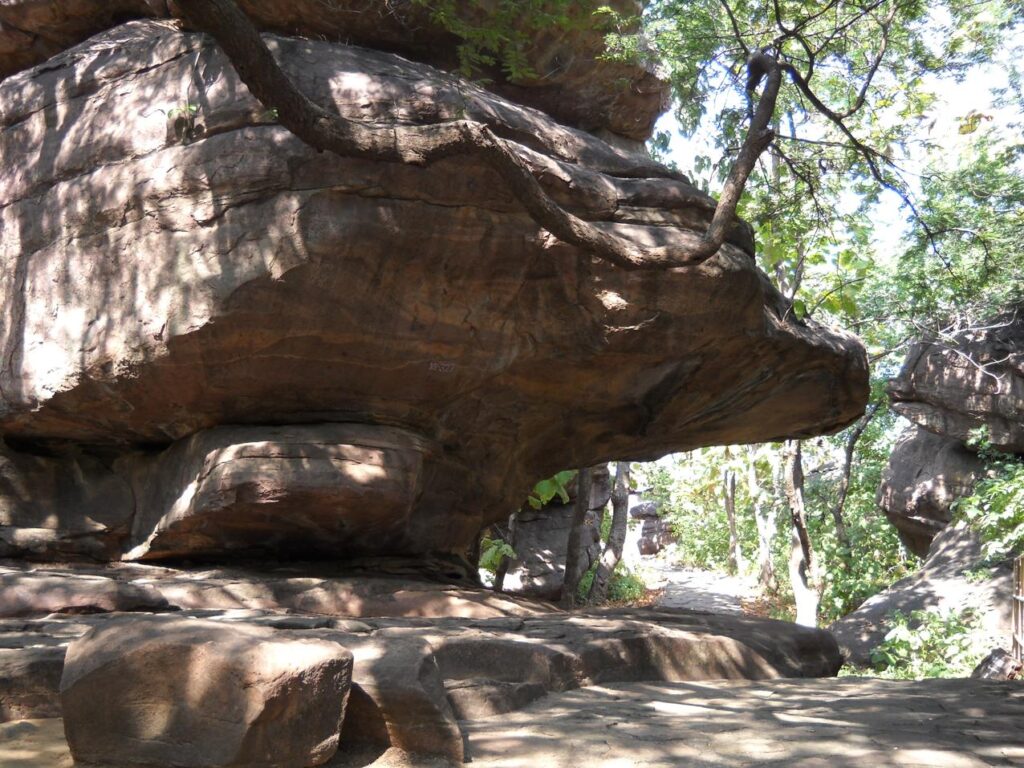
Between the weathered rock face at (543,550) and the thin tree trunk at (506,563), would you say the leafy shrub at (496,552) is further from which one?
the weathered rock face at (543,550)

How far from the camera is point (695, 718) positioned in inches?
177

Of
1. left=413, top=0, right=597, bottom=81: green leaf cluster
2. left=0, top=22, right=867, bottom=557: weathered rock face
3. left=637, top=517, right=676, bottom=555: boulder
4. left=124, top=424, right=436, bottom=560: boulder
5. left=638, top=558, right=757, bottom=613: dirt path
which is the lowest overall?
left=638, top=558, right=757, bottom=613: dirt path

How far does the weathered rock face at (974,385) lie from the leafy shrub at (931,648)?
3.72 metres

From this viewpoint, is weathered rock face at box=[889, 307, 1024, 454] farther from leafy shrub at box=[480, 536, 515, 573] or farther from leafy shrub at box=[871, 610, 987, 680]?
leafy shrub at box=[480, 536, 515, 573]

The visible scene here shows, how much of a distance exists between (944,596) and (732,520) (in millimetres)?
13639

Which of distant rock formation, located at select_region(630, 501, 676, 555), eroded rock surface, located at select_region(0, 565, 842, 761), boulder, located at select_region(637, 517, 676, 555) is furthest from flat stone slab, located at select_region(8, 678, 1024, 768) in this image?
boulder, located at select_region(637, 517, 676, 555)

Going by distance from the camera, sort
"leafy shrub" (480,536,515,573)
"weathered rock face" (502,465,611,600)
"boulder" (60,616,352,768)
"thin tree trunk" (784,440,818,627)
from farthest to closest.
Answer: "weathered rock face" (502,465,611,600), "leafy shrub" (480,536,515,573), "thin tree trunk" (784,440,818,627), "boulder" (60,616,352,768)

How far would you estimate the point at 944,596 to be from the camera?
13.1 meters

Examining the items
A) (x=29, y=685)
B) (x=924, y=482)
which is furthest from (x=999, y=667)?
(x=29, y=685)

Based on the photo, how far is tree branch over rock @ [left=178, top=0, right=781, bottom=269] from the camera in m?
4.95

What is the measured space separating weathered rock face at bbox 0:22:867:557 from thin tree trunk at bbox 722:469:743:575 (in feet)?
58.8

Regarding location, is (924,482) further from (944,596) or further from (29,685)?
(29,685)

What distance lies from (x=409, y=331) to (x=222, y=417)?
1741mm

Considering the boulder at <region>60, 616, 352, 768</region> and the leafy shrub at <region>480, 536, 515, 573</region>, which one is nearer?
the boulder at <region>60, 616, 352, 768</region>
